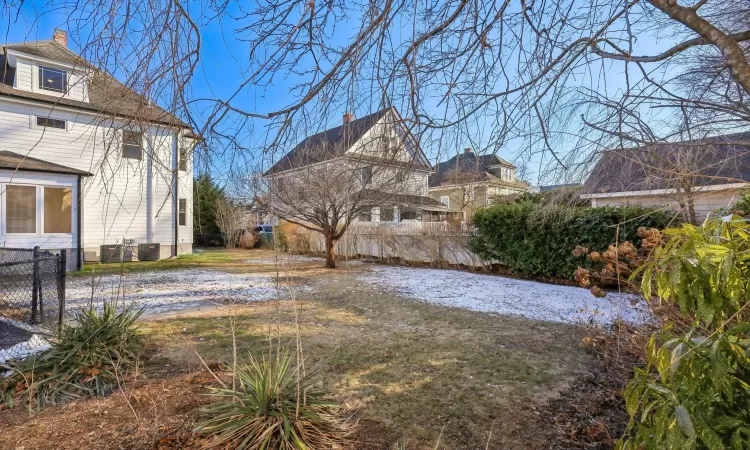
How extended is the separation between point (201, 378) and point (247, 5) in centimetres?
315

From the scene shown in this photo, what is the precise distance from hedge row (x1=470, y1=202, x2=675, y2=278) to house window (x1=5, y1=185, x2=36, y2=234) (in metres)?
12.9

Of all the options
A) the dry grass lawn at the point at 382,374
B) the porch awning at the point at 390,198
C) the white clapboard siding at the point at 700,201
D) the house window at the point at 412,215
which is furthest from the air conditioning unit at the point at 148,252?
the white clapboard siding at the point at 700,201

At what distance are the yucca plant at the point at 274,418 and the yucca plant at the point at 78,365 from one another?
1.32 meters

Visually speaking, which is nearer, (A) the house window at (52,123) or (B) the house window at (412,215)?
(A) the house window at (52,123)

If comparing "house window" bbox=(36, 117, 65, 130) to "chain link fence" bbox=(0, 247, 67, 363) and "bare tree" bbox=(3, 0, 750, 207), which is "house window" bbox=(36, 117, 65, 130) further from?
"bare tree" bbox=(3, 0, 750, 207)

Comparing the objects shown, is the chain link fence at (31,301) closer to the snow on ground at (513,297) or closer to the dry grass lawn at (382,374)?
the dry grass lawn at (382,374)

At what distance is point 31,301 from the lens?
205 inches

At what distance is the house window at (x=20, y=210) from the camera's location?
10.6 metres

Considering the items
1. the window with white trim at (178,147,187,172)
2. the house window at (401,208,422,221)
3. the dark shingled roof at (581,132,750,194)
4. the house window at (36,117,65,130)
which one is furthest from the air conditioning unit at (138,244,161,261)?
the dark shingled roof at (581,132,750,194)

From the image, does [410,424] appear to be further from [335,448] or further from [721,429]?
[721,429]

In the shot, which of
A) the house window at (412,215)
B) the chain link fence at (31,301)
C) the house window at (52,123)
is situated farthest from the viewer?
the house window at (412,215)

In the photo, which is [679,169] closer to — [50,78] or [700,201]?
[700,201]

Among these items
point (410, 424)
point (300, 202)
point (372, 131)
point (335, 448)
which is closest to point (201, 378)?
point (335, 448)

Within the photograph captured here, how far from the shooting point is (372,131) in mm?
2703
